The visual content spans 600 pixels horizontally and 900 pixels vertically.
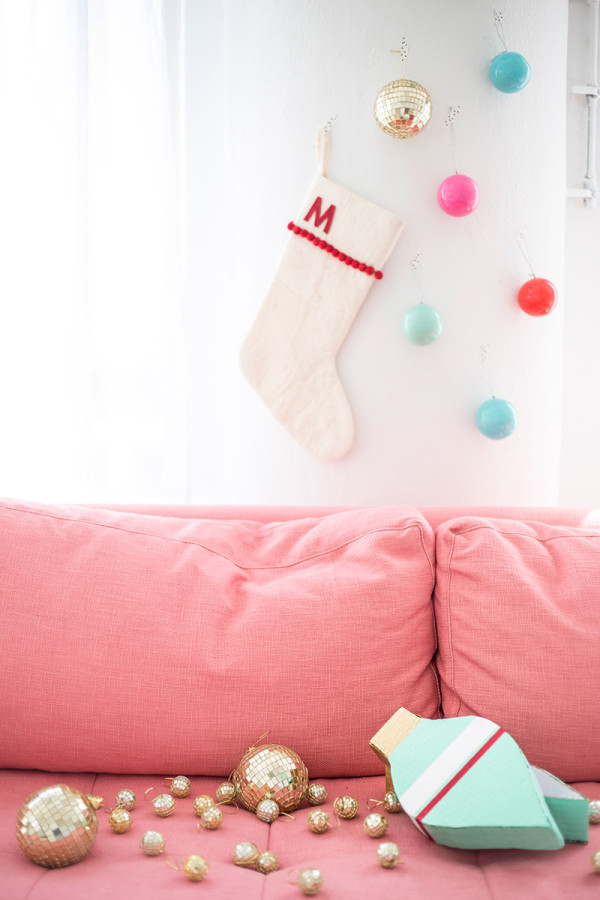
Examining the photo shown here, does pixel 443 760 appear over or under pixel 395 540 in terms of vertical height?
under

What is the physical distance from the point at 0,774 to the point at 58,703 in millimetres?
164

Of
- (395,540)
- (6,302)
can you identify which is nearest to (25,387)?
(6,302)

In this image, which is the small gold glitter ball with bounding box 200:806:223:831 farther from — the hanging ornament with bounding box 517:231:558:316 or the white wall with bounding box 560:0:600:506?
the white wall with bounding box 560:0:600:506

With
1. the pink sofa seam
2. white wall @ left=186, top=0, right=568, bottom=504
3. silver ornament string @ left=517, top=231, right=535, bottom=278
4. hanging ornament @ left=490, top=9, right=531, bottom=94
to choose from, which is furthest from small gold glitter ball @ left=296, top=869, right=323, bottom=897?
hanging ornament @ left=490, top=9, right=531, bottom=94

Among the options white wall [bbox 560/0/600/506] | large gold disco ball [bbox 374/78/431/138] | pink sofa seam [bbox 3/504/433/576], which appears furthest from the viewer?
white wall [bbox 560/0/600/506]

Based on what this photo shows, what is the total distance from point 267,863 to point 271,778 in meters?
0.13

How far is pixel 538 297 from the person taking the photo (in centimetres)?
163

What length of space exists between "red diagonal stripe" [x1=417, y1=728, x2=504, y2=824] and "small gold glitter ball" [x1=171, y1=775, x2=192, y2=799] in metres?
0.35

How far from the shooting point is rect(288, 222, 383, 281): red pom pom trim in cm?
167

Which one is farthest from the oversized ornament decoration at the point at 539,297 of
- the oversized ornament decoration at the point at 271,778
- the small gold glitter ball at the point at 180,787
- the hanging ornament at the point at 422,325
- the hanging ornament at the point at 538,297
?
the small gold glitter ball at the point at 180,787

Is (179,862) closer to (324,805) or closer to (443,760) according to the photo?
(324,805)

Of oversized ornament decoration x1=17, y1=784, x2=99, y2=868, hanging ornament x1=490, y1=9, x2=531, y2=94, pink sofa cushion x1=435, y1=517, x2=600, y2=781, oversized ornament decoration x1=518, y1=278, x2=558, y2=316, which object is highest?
hanging ornament x1=490, y1=9, x2=531, y2=94

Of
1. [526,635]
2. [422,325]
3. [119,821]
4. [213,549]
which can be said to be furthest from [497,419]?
[119,821]

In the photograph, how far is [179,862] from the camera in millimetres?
842
